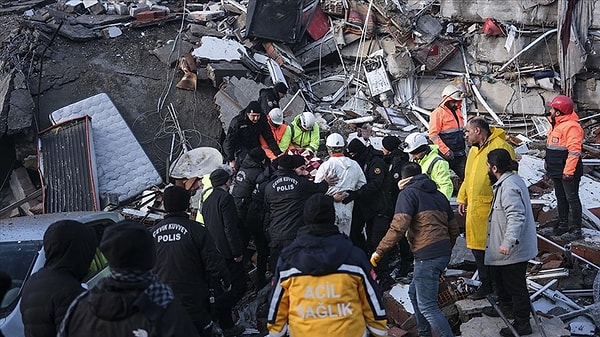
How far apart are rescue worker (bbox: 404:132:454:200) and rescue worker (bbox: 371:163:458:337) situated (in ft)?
4.09

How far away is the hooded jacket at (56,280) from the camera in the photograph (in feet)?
12.3

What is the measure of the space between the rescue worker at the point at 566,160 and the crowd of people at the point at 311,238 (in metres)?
0.02

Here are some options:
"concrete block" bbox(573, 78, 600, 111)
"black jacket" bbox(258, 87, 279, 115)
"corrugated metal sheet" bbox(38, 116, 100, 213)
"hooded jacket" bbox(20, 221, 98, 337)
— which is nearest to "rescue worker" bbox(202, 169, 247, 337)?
"hooded jacket" bbox(20, 221, 98, 337)

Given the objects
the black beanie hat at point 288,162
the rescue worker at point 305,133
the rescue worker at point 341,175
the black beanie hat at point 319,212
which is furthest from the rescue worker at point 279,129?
the black beanie hat at point 319,212

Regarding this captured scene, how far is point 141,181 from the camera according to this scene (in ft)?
35.8

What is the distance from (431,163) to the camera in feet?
24.5

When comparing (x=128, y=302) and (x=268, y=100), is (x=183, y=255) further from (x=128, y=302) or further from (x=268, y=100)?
(x=268, y=100)

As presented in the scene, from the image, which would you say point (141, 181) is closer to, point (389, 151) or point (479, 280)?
point (389, 151)

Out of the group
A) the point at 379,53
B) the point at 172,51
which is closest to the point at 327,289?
the point at 172,51

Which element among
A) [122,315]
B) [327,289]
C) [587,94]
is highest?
[122,315]

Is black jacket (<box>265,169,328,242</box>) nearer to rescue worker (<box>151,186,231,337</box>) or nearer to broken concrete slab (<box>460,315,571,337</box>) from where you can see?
Answer: rescue worker (<box>151,186,231,337</box>)

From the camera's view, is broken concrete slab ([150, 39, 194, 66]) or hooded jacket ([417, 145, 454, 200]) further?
broken concrete slab ([150, 39, 194, 66])

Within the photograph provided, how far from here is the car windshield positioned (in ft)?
17.9

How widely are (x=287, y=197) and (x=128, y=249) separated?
3.96m
